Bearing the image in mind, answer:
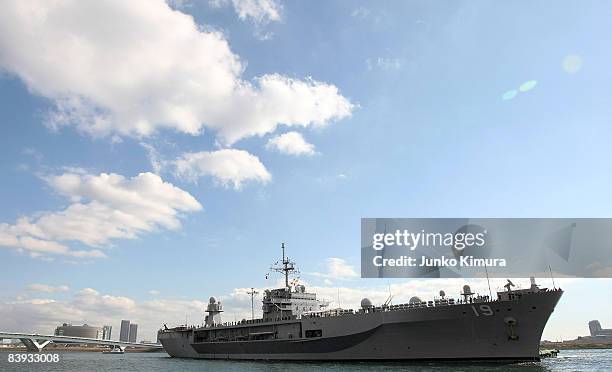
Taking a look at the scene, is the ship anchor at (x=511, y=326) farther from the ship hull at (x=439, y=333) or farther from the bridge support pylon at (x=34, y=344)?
the bridge support pylon at (x=34, y=344)

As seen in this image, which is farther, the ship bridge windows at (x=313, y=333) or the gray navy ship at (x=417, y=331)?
the ship bridge windows at (x=313, y=333)

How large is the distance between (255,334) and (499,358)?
22708 millimetres

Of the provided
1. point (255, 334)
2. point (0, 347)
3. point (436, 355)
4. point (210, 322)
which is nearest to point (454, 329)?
point (436, 355)

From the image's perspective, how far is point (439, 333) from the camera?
29859 mm

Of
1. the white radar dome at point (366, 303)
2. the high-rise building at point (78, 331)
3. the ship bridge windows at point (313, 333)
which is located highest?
the white radar dome at point (366, 303)

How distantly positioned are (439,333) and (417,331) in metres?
1.57

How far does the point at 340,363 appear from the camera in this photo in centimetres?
3409

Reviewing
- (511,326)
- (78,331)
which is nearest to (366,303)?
(511,326)

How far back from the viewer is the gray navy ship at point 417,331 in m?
28.1

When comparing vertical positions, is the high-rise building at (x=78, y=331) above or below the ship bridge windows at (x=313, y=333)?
below

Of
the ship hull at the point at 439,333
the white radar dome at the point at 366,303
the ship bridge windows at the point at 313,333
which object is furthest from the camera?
the white radar dome at the point at 366,303

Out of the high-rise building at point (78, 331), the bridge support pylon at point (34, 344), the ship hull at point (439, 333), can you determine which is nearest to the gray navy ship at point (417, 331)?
the ship hull at point (439, 333)

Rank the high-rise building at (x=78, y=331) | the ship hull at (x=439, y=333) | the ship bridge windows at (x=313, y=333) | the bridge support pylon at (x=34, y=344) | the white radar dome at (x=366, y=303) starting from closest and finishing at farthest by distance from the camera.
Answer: the ship hull at (x=439, y=333) → the ship bridge windows at (x=313, y=333) → the white radar dome at (x=366, y=303) → the bridge support pylon at (x=34, y=344) → the high-rise building at (x=78, y=331)

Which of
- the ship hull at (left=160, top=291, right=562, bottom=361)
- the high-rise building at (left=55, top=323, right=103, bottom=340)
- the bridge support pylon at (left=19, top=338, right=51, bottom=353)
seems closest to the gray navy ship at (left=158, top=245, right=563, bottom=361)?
the ship hull at (left=160, top=291, right=562, bottom=361)
